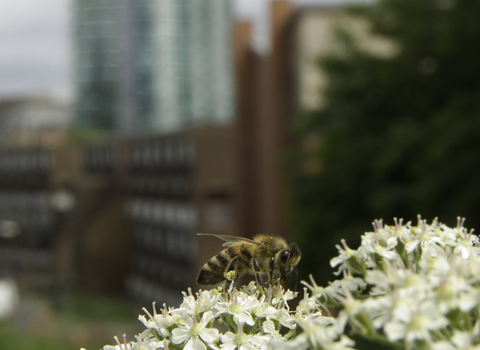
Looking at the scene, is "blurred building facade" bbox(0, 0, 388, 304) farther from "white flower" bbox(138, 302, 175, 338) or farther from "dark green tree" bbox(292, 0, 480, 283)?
"white flower" bbox(138, 302, 175, 338)

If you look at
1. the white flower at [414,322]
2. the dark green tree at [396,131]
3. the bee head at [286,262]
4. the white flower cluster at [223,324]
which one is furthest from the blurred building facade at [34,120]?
the white flower at [414,322]

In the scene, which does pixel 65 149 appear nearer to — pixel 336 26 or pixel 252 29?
pixel 252 29

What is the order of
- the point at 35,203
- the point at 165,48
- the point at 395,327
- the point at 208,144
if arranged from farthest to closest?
the point at 165,48
the point at 35,203
the point at 208,144
the point at 395,327

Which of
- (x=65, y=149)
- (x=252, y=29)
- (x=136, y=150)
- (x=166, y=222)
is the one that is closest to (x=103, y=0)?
(x=65, y=149)

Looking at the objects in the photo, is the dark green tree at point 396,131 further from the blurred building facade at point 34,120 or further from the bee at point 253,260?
the blurred building facade at point 34,120

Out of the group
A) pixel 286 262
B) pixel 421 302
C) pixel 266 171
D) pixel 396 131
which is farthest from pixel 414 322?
pixel 266 171

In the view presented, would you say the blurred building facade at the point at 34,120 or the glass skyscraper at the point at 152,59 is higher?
the glass skyscraper at the point at 152,59
